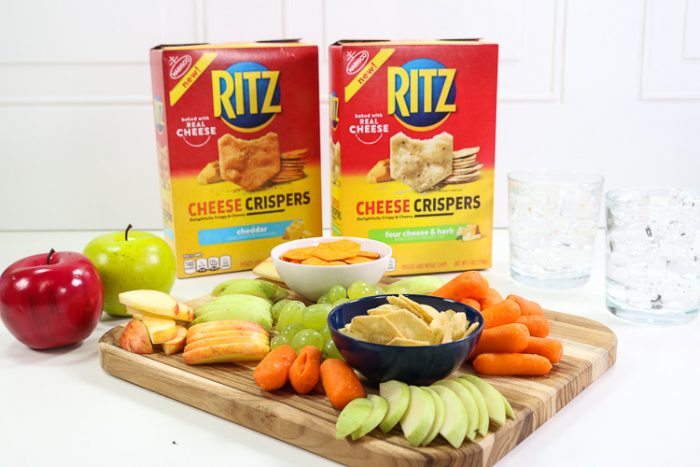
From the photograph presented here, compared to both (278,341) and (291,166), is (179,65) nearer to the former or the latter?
(291,166)

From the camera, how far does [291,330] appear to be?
48.4 inches

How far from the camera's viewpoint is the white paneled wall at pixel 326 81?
2041 millimetres

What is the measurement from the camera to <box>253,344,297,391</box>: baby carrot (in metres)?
1.07

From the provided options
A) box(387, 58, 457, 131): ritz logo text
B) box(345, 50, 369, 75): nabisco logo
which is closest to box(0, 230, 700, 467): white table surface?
box(387, 58, 457, 131): ritz logo text

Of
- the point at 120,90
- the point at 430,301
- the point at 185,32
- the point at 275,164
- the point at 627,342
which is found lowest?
the point at 627,342

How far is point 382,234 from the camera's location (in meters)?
1.64

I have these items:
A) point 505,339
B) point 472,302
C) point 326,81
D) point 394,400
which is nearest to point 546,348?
point 505,339

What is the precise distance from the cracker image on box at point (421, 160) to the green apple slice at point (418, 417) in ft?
2.27

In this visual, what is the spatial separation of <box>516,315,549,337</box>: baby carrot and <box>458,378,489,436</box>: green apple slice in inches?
9.3

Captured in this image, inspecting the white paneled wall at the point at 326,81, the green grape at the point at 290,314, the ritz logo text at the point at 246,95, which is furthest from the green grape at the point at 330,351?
the white paneled wall at the point at 326,81

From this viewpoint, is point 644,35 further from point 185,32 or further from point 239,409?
point 239,409

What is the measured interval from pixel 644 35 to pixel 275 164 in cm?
104

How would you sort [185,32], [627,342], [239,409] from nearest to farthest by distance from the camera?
[239,409]
[627,342]
[185,32]

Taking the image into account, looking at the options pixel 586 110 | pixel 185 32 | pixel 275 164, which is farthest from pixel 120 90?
pixel 586 110
